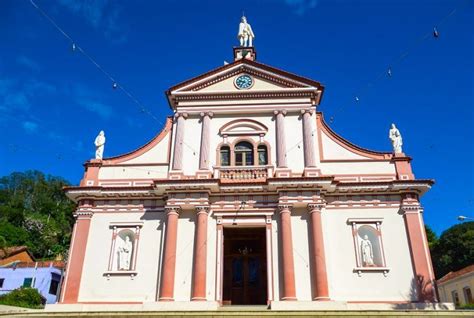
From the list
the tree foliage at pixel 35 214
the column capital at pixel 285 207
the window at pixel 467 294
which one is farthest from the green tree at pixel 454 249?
the tree foliage at pixel 35 214

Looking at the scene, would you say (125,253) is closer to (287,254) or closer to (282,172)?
(287,254)

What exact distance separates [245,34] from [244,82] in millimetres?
4569

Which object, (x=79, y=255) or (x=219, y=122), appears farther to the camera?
(x=219, y=122)

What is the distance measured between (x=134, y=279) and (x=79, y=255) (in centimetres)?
256

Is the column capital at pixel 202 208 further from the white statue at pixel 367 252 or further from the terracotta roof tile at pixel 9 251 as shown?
the terracotta roof tile at pixel 9 251

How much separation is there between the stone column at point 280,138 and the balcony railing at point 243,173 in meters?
0.69

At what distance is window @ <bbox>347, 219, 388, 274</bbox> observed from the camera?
15.6m

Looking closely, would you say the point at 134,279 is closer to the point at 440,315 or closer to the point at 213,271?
the point at 213,271

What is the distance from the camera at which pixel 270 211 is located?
54.4 feet

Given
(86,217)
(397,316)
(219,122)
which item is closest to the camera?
(397,316)

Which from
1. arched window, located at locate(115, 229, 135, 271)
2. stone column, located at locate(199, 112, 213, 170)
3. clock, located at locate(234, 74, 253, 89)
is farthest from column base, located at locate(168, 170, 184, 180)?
clock, located at locate(234, 74, 253, 89)

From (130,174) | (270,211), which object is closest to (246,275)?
(270,211)

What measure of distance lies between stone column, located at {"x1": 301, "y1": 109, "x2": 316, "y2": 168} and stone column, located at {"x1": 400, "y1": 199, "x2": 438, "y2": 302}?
4.17m

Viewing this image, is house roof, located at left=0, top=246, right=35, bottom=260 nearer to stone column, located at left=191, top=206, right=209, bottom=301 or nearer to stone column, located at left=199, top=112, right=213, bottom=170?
stone column, located at left=199, top=112, right=213, bottom=170
